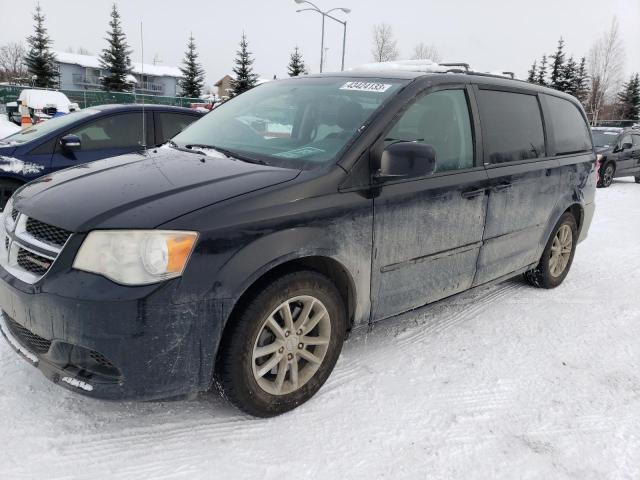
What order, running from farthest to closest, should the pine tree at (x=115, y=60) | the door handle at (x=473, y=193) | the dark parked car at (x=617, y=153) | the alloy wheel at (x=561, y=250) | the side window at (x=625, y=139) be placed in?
the pine tree at (x=115, y=60) < the side window at (x=625, y=139) < the dark parked car at (x=617, y=153) < the alloy wheel at (x=561, y=250) < the door handle at (x=473, y=193)

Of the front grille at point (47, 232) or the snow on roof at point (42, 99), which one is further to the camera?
the snow on roof at point (42, 99)

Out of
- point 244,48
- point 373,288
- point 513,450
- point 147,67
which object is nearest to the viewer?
point 513,450

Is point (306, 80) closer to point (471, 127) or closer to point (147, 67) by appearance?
point (471, 127)

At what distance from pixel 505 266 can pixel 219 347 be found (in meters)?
2.53

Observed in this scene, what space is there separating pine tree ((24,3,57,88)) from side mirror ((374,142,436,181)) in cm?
4511

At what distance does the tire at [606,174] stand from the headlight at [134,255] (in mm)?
14106

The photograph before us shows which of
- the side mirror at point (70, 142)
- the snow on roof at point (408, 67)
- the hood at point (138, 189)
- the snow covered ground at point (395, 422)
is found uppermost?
the snow on roof at point (408, 67)

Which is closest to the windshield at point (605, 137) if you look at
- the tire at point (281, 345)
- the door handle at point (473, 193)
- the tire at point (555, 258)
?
the tire at point (555, 258)

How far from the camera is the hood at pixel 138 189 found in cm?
226

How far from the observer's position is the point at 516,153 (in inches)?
156

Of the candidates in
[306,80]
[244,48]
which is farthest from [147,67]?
[306,80]

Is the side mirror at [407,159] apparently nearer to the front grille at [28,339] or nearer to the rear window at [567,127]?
the front grille at [28,339]

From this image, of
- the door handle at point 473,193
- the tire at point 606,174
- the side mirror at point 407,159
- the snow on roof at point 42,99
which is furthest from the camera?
the snow on roof at point 42,99

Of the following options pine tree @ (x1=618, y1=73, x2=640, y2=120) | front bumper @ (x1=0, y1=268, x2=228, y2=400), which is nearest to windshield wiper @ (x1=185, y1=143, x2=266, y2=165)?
front bumper @ (x1=0, y1=268, x2=228, y2=400)
